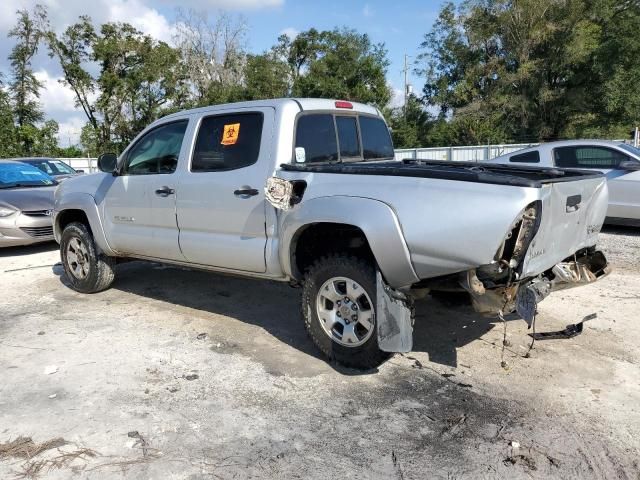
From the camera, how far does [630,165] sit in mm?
8844

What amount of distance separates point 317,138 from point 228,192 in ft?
2.91

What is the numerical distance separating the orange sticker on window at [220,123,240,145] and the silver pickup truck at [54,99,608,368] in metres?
0.01

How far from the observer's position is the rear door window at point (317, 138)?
458cm

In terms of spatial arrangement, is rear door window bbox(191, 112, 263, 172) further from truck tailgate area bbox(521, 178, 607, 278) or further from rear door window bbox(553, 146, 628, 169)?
rear door window bbox(553, 146, 628, 169)

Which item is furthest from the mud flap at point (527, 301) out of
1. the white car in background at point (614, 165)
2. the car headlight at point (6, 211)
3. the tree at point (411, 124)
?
the tree at point (411, 124)

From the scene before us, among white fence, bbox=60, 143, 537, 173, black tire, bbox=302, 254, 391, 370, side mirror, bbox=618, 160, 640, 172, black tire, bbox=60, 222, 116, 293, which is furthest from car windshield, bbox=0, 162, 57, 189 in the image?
white fence, bbox=60, 143, 537, 173

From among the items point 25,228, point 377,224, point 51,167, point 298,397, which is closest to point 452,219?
point 377,224

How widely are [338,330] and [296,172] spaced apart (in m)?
1.24

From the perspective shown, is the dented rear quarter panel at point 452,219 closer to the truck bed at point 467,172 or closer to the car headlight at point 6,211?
the truck bed at point 467,172

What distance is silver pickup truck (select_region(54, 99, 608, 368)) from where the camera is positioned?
11.2ft

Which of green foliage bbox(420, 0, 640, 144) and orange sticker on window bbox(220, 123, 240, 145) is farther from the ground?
green foliage bbox(420, 0, 640, 144)

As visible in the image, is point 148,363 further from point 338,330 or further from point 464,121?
point 464,121

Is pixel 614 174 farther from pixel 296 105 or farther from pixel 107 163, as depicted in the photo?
pixel 107 163

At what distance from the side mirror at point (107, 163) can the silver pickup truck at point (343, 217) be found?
0.11ft
